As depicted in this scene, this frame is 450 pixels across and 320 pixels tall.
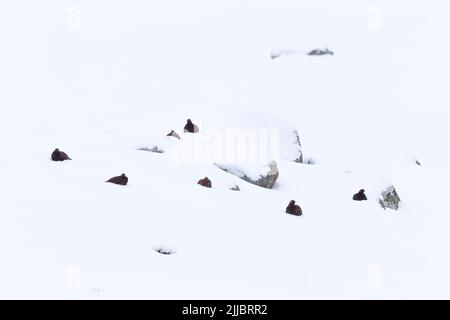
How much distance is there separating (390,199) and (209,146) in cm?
408

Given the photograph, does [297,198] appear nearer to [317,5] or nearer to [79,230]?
[79,230]

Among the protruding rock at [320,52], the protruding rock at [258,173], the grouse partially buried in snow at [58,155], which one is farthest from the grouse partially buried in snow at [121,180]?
the protruding rock at [320,52]

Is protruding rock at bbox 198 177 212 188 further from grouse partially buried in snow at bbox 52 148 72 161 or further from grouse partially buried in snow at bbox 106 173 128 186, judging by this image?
grouse partially buried in snow at bbox 52 148 72 161

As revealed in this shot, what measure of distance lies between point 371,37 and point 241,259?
71.0 feet

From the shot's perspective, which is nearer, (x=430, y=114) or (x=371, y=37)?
(x=430, y=114)

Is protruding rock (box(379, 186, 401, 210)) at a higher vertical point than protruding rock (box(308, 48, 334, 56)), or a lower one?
lower

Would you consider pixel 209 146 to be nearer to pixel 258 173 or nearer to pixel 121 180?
pixel 258 173

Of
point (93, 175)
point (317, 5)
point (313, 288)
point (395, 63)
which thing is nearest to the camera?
point (313, 288)

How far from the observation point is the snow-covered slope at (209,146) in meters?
7.13

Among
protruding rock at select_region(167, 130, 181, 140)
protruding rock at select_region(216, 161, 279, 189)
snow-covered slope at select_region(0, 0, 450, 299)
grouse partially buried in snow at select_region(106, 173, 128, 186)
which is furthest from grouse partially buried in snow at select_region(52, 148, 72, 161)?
protruding rock at select_region(216, 161, 279, 189)

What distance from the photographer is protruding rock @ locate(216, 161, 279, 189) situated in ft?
36.9

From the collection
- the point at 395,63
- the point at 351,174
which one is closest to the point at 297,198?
the point at 351,174

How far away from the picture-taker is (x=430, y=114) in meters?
21.2

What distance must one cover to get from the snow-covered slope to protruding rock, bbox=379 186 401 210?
0.63 ft
